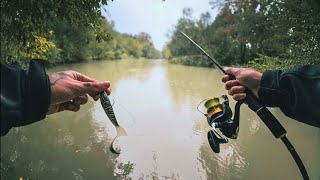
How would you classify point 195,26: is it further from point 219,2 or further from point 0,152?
point 0,152

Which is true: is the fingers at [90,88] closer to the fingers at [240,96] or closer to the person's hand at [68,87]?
the person's hand at [68,87]

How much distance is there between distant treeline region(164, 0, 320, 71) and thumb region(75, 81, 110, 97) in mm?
1226

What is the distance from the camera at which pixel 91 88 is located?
2.02 m

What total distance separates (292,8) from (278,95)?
28.6 feet

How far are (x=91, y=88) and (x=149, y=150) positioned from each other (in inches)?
236

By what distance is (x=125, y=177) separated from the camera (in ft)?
20.8

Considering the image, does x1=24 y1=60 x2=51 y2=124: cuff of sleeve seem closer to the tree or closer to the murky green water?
the tree

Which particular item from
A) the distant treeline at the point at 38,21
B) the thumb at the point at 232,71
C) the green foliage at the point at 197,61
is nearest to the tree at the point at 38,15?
the distant treeline at the point at 38,21

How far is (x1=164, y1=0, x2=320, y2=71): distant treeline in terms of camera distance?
905cm

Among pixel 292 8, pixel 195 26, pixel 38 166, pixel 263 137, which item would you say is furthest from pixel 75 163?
pixel 195 26

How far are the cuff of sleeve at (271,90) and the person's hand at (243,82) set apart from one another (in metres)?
0.10

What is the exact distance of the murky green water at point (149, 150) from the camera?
651 centimetres

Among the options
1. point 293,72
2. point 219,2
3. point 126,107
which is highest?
point 219,2

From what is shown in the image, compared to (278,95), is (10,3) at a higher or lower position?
higher
